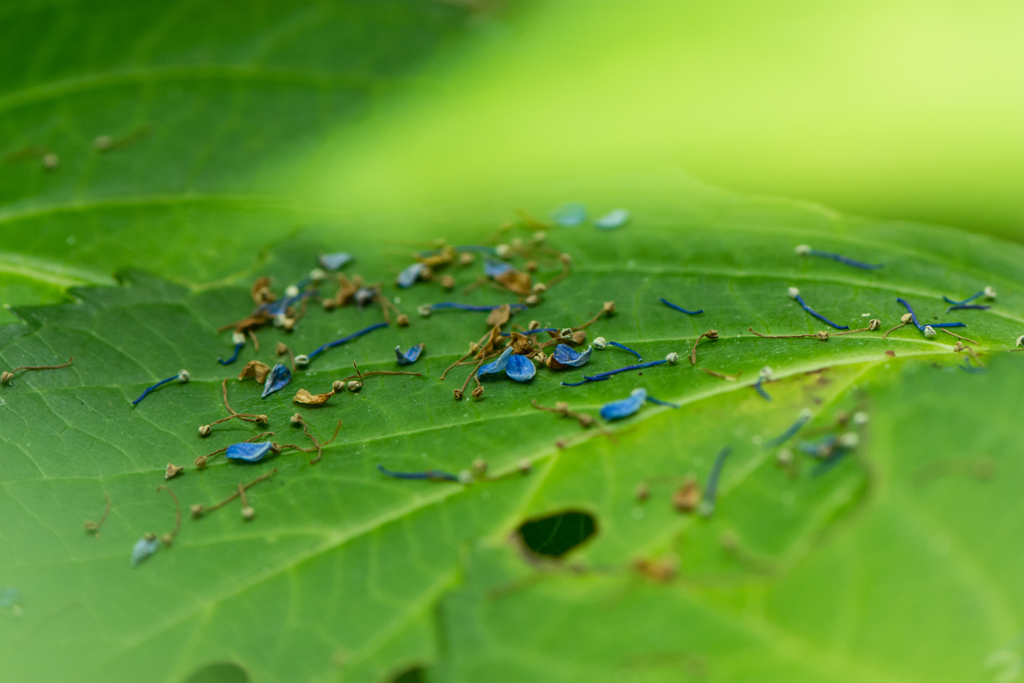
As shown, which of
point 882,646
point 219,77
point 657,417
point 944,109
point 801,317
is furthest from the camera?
point 219,77

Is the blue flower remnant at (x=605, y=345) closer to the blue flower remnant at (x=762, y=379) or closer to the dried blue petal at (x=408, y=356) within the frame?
the blue flower remnant at (x=762, y=379)

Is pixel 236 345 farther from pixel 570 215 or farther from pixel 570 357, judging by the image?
pixel 570 215

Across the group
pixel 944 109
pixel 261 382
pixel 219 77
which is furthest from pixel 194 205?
pixel 944 109

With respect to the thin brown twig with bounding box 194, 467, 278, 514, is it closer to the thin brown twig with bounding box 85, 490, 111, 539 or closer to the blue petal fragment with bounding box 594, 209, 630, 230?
the thin brown twig with bounding box 85, 490, 111, 539

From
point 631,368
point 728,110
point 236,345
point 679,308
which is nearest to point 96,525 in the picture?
point 236,345

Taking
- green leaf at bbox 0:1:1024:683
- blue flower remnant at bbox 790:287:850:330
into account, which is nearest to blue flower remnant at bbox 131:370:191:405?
green leaf at bbox 0:1:1024:683

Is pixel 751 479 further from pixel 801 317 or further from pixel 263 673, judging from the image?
pixel 263 673

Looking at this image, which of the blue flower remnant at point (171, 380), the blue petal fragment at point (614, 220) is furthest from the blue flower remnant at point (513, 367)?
the blue flower remnant at point (171, 380)
